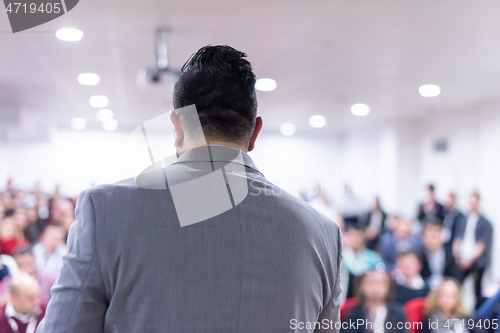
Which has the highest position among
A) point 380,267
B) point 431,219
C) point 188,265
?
point 188,265

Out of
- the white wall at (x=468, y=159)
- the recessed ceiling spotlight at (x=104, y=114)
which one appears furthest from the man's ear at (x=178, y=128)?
the recessed ceiling spotlight at (x=104, y=114)

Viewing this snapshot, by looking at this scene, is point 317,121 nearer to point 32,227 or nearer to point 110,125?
point 110,125

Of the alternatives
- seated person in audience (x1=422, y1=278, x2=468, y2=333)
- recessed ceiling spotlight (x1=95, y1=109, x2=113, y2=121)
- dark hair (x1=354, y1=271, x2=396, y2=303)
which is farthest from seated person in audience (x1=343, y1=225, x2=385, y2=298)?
recessed ceiling spotlight (x1=95, y1=109, x2=113, y2=121)

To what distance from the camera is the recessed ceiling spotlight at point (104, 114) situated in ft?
21.7

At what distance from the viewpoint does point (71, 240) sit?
1.79ft

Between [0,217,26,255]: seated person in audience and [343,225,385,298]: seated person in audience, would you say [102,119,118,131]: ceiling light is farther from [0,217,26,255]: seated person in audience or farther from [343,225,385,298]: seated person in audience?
[343,225,385,298]: seated person in audience

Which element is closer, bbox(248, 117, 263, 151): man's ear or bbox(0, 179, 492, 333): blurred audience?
bbox(248, 117, 263, 151): man's ear

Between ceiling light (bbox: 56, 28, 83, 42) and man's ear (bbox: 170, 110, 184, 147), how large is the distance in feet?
8.52

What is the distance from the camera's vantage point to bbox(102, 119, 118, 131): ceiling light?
7.86 m

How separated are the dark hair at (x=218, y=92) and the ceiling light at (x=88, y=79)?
3.90 metres

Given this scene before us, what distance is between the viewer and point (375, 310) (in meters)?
2.15

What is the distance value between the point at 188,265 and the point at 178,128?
19 cm

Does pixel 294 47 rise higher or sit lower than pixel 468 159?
higher

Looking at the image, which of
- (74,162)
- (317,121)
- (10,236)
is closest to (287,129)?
(317,121)
